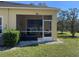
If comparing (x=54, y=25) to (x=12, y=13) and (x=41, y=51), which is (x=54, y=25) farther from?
(x=41, y=51)

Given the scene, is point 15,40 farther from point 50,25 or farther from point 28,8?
point 50,25

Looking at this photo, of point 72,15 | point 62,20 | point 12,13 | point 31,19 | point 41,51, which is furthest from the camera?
point 62,20

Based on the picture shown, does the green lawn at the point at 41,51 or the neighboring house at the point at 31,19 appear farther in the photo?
the neighboring house at the point at 31,19

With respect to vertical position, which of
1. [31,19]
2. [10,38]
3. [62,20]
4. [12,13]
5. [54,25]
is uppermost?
[12,13]

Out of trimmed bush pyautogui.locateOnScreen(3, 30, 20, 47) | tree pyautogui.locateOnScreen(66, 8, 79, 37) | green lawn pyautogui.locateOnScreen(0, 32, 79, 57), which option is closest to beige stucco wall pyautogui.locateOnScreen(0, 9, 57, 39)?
trimmed bush pyautogui.locateOnScreen(3, 30, 20, 47)

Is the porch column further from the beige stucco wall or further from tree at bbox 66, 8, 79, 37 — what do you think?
tree at bbox 66, 8, 79, 37

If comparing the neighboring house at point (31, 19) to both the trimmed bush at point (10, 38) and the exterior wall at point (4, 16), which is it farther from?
the trimmed bush at point (10, 38)

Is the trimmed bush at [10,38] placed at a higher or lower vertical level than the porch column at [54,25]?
lower

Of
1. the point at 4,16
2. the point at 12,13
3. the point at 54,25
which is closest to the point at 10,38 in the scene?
the point at 4,16

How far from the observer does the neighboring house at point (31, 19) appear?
75.2ft

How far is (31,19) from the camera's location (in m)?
27.6

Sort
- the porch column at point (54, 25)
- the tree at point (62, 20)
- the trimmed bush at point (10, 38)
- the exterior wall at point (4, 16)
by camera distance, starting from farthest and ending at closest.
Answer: the tree at point (62, 20) → the porch column at point (54, 25) → the exterior wall at point (4, 16) → the trimmed bush at point (10, 38)

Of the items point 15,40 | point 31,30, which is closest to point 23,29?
point 31,30

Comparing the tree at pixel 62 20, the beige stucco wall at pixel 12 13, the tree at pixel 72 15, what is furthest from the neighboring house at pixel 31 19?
the tree at pixel 62 20
